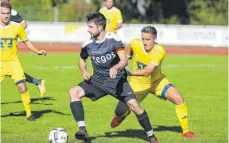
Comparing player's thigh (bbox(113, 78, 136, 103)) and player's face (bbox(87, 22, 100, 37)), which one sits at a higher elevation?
player's face (bbox(87, 22, 100, 37))

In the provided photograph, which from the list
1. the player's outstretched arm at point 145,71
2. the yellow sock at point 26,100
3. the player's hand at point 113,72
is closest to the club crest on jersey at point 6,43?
the yellow sock at point 26,100

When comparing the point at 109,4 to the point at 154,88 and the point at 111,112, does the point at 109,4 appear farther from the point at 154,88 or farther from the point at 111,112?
the point at 154,88

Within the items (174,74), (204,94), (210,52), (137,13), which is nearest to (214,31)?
(210,52)

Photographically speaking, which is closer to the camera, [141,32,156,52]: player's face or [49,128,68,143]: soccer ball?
[49,128,68,143]: soccer ball

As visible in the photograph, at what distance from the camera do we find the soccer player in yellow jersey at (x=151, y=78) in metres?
9.96

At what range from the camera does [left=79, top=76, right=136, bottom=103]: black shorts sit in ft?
30.9

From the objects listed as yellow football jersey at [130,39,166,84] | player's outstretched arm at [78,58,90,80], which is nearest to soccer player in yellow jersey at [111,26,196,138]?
yellow football jersey at [130,39,166,84]

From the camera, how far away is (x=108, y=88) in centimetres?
948

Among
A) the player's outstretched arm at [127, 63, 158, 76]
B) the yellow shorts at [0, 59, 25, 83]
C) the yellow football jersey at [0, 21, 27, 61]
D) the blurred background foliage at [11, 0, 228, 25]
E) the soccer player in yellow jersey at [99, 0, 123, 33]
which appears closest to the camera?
the player's outstretched arm at [127, 63, 158, 76]

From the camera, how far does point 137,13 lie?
50.6m

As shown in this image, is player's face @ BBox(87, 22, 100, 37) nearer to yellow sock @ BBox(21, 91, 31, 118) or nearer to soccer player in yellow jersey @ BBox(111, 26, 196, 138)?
soccer player in yellow jersey @ BBox(111, 26, 196, 138)

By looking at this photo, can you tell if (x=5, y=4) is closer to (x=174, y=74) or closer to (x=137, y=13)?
(x=174, y=74)

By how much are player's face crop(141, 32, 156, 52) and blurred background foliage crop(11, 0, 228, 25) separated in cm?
3620

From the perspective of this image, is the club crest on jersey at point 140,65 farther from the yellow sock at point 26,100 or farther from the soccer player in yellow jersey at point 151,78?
the yellow sock at point 26,100
